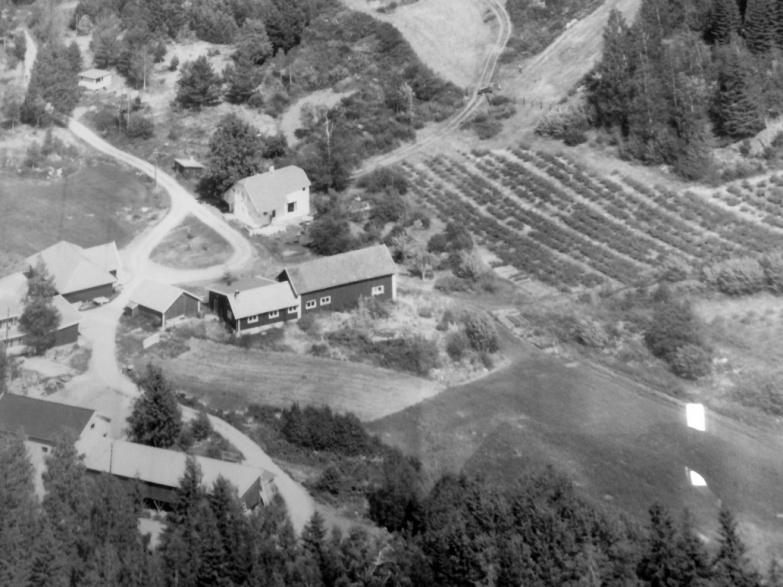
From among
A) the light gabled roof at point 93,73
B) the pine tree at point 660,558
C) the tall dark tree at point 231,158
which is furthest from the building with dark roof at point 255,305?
the light gabled roof at point 93,73

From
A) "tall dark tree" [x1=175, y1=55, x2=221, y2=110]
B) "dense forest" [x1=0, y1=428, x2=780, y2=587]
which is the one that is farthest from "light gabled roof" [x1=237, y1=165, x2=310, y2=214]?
"dense forest" [x1=0, y1=428, x2=780, y2=587]

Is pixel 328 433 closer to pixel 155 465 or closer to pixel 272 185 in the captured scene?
pixel 155 465

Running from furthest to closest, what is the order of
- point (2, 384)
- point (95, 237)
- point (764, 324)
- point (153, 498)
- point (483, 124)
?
point (483, 124) < point (95, 237) < point (764, 324) < point (2, 384) < point (153, 498)

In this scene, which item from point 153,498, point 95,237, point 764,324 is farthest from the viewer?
point 95,237

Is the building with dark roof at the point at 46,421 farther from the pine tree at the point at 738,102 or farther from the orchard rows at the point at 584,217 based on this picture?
the pine tree at the point at 738,102

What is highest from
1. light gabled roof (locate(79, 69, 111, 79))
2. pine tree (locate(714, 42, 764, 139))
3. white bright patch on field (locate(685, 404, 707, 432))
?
pine tree (locate(714, 42, 764, 139))

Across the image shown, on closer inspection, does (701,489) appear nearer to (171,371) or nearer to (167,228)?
(171,371)

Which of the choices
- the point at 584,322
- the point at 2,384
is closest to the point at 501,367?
the point at 584,322

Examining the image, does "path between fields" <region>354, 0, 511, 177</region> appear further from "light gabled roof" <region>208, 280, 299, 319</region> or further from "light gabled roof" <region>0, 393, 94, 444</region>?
"light gabled roof" <region>0, 393, 94, 444</region>
